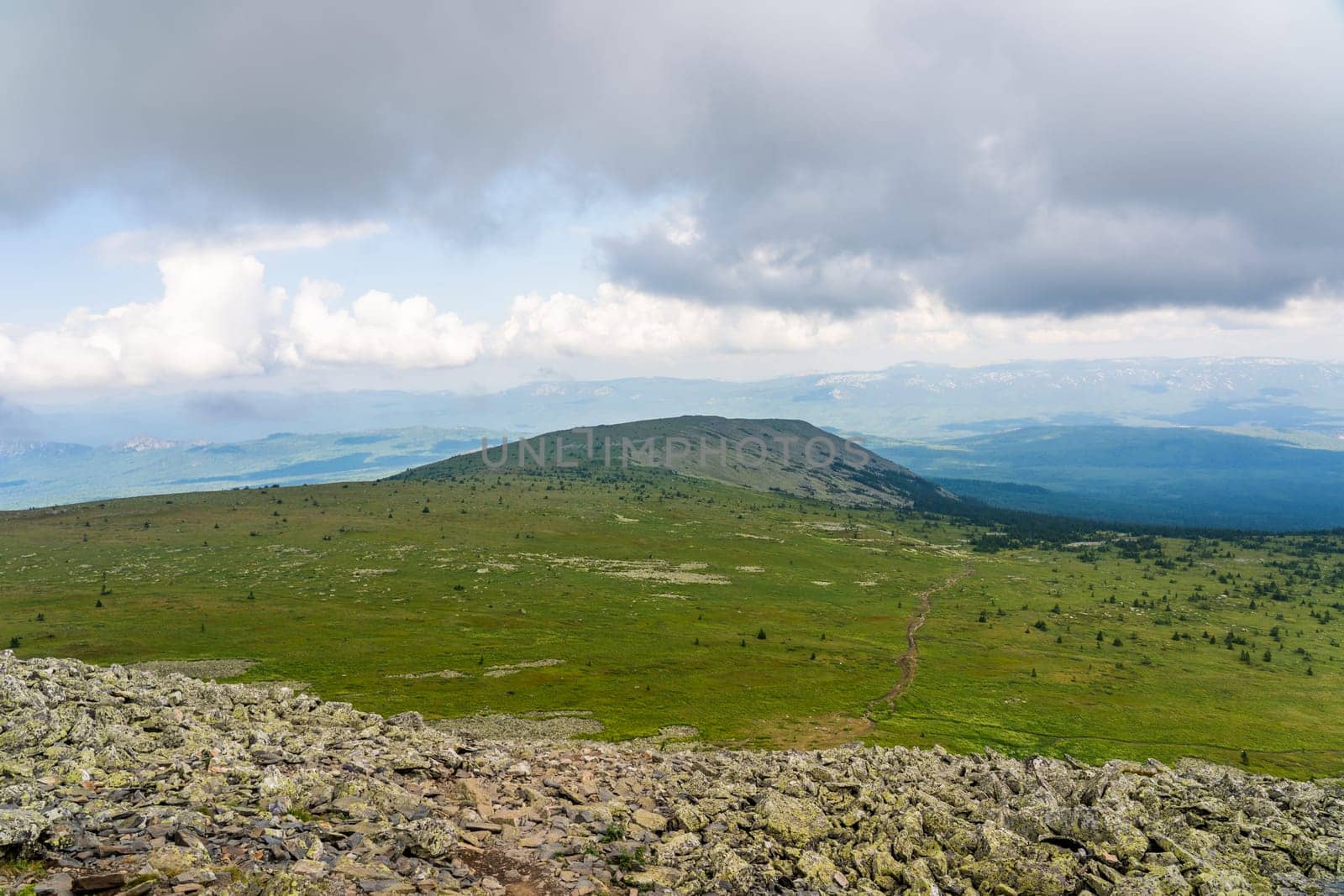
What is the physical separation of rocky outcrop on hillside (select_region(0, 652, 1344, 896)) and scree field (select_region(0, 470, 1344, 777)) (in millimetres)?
33252

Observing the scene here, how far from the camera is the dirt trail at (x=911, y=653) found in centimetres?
8556

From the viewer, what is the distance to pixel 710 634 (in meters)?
115

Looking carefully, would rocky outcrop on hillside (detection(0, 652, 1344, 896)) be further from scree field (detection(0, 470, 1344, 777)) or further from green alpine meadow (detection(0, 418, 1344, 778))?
scree field (detection(0, 470, 1344, 777))

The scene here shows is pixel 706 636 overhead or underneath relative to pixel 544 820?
underneath

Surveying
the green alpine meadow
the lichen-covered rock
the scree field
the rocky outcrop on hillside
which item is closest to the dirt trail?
the green alpine meadow

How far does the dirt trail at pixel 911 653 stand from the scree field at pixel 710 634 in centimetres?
93

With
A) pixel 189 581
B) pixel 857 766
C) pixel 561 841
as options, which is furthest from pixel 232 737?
pixel 189 581

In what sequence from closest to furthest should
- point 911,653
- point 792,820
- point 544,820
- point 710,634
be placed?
point 544,820 → point 792,820 → point 911,653 → point 710,634

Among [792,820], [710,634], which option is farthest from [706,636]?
[792,820]

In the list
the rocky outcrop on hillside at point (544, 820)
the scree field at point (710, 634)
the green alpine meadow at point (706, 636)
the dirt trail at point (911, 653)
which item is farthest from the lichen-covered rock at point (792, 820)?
the dirt trail at point (911, 653)

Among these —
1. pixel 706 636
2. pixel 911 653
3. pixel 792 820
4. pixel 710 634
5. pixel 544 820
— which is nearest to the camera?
pixel 544 820

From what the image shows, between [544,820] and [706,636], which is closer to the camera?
[544,820]

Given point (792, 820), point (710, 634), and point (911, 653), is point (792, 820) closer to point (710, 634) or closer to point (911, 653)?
point (710, 634)

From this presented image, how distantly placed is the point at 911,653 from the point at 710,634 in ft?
109
